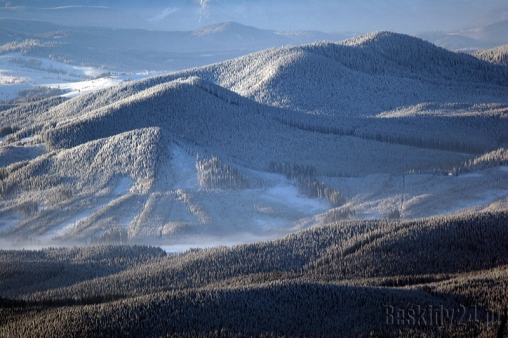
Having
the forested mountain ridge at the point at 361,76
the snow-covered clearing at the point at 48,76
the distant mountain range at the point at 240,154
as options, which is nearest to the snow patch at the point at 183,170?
the distant mountain range at the point at 240,154

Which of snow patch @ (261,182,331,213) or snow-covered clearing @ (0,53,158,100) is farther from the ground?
snow-covered clearing @ (0,53,158,100)

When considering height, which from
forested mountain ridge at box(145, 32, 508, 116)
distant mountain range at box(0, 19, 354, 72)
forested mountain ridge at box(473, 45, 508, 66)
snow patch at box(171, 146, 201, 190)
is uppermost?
distant mountain range at box(0, 19, 354, 72)

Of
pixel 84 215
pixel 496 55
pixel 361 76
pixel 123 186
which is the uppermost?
pixel 496 55

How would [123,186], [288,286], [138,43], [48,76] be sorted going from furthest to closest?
1. [138,43]
2. [48,76]
3. [123,186]
4. [288,286]

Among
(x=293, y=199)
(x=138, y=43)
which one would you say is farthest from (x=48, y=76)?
(x=138, y=43)

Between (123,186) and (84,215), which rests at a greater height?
(123,186)

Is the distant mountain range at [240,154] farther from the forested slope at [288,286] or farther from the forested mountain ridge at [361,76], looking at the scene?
the forested slope at [288,286]

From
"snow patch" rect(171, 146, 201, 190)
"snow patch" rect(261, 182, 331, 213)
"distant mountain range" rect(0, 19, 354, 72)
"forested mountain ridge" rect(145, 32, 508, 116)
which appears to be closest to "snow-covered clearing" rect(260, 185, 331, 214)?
"snow patch" rect(261, 182, 331, 213)

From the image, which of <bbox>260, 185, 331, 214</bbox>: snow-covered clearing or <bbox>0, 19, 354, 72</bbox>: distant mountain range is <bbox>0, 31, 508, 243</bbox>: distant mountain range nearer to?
<bbox>260, 185, 331, 214</bbox>: snow-covered clearing

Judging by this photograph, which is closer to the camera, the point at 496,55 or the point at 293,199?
the point at 293,199

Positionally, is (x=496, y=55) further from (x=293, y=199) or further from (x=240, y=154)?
(x=293, y=199)

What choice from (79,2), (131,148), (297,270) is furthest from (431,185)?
(79,2)

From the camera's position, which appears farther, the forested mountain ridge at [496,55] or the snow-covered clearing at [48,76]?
the snow-covered clearing at [48,76]
